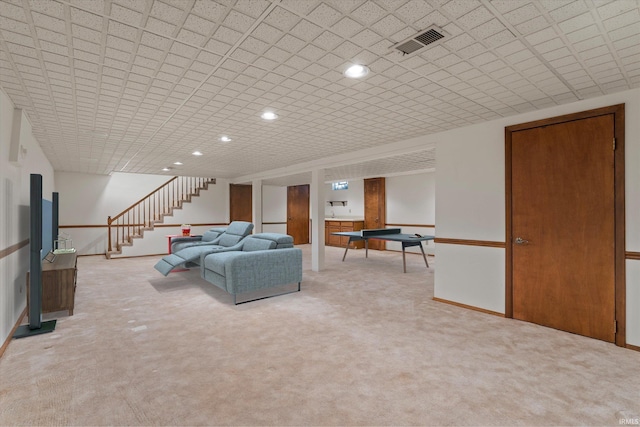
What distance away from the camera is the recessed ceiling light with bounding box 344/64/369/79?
225cm

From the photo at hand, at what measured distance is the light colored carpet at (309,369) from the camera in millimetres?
1797

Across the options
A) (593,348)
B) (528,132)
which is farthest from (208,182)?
(593,348)

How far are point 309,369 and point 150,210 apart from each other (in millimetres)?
8619

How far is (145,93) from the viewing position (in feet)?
8.98

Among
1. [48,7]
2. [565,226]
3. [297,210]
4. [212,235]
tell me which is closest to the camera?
[48,7]

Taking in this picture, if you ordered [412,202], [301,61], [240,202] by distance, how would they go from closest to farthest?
1. [301,61]
2. [412,202]
3. [240,202]

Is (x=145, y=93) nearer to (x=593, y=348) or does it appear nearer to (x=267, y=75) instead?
(x=267, y=75)

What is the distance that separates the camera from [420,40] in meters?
1.90

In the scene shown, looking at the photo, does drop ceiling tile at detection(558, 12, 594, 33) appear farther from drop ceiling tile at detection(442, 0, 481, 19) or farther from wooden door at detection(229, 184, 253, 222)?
wooden door at detection(229, 184, 253, 222)

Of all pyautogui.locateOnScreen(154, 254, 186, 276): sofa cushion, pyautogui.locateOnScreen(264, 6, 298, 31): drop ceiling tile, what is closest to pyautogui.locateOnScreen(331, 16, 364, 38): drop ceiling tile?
pyautogui.locateOnScreen(264, 6, 298, 31): drop ceiling tile

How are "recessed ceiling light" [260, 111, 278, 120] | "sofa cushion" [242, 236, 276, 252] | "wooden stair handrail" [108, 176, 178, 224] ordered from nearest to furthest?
"recessed ceiling light" [260, 111, 278, 120] < "sofa cushion" [242, 236, 276, 252] < "wooden stair handrail" [108, 176, 178, 224]

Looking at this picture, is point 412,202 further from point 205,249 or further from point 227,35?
point 227,35

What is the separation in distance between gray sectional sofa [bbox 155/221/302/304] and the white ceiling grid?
1705 mm

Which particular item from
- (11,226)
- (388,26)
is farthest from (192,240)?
(388,26)
